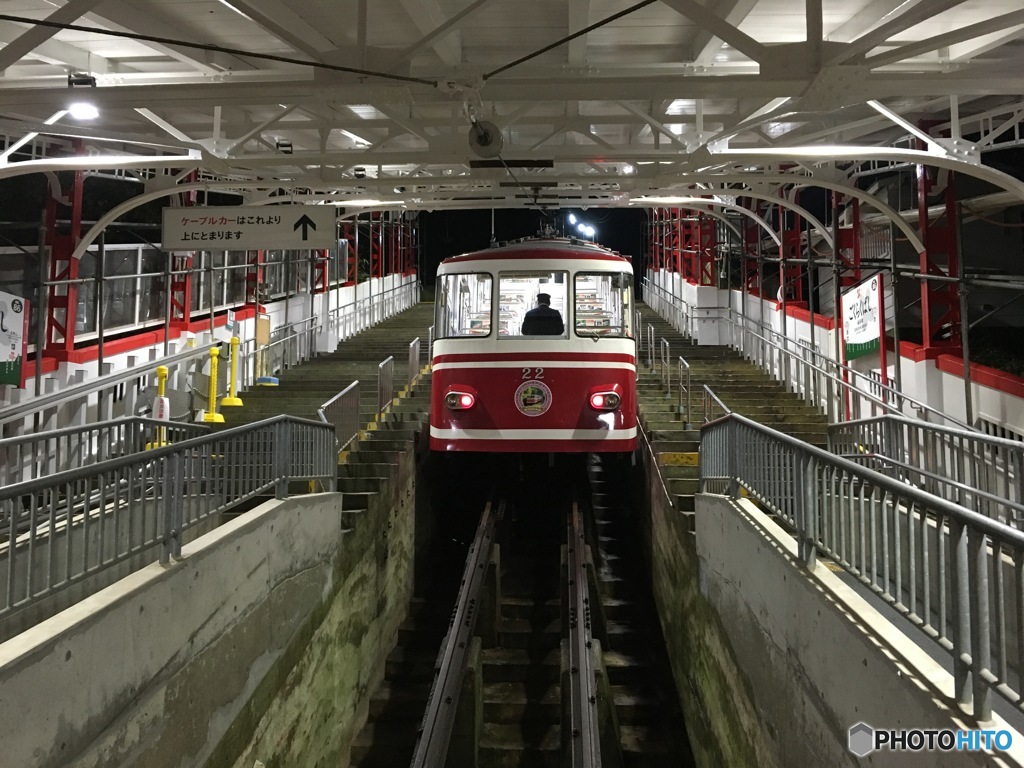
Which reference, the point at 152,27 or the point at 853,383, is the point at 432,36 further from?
the point at 853,383

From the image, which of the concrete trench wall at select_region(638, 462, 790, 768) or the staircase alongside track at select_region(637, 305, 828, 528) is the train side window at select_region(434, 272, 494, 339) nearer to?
the staircase alongside track at select_region(637, 305, 828, 528)

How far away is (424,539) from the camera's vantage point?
10.9m

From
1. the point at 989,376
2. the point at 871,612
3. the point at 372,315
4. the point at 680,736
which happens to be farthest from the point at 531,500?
the point at 372,315

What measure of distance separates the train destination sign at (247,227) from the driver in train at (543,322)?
8.74 ft

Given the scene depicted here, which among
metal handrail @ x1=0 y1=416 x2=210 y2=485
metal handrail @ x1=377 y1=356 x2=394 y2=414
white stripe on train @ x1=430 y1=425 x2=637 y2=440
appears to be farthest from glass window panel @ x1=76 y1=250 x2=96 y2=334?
white stripe on train @ x1=430 y1=425 x2=637 y2=440

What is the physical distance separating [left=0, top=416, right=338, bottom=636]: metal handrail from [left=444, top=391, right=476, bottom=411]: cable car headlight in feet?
7.07

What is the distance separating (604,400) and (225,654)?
4648 mm

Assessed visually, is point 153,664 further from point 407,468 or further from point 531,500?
point 531,500

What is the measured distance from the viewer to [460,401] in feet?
27.2

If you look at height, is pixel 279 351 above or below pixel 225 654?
above

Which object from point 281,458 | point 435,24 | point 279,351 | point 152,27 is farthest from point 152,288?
point 435,24

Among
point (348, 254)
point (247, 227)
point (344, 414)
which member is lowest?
point (344, 414)

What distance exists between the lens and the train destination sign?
30.5 ft

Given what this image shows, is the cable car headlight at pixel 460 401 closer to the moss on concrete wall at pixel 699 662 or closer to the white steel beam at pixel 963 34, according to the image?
the moss on concrete wall at pixel 699 662
